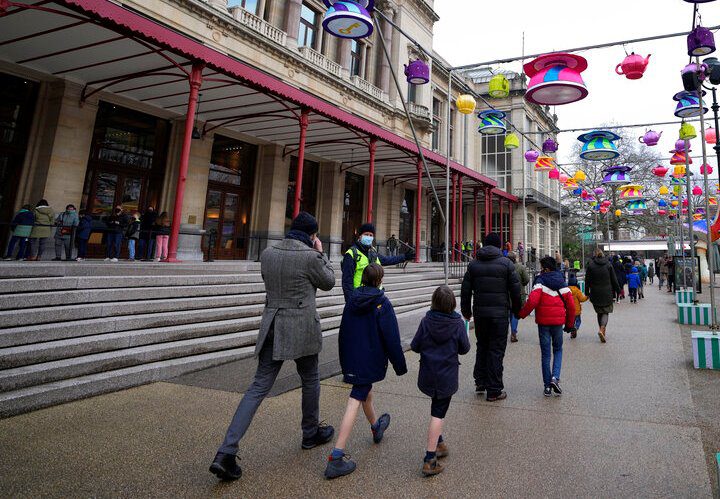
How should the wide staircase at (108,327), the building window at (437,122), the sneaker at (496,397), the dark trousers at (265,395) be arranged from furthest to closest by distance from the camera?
the building window at (437,122) → the sneaker at (496,397) → the wide staircase at (108,327) → the dark trousers at (265,395)

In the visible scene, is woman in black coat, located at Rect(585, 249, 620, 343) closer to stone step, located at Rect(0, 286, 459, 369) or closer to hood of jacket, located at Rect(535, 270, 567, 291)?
hood of jacket, located at Rect(535, 270, 567, 291)

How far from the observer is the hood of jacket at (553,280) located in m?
5.19

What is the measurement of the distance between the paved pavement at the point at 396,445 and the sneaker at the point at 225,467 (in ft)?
0.23

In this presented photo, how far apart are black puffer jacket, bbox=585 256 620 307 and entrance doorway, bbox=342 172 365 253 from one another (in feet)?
43.9

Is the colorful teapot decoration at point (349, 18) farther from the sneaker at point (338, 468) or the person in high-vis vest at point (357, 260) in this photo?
the sneaker at point (338, 468)

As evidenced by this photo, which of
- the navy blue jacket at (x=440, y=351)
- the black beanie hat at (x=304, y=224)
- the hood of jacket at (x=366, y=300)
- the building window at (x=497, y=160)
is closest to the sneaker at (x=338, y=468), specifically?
the navy blue jacket at (x=440, y=351)

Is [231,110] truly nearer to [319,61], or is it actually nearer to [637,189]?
Answer: [319,61]

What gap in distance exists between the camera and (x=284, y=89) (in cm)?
1055

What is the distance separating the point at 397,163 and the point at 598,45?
11.0m

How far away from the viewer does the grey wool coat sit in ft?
10.0

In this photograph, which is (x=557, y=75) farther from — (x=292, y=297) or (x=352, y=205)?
(x=352, y=205)

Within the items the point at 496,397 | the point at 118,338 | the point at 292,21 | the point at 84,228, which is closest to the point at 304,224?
the point at 496,397

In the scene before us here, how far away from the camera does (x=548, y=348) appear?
16.5 ft

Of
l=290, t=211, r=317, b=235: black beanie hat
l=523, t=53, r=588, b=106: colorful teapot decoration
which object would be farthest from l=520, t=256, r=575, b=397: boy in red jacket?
l=523, t=53, r=588, b=106: colorful teapot decoration
